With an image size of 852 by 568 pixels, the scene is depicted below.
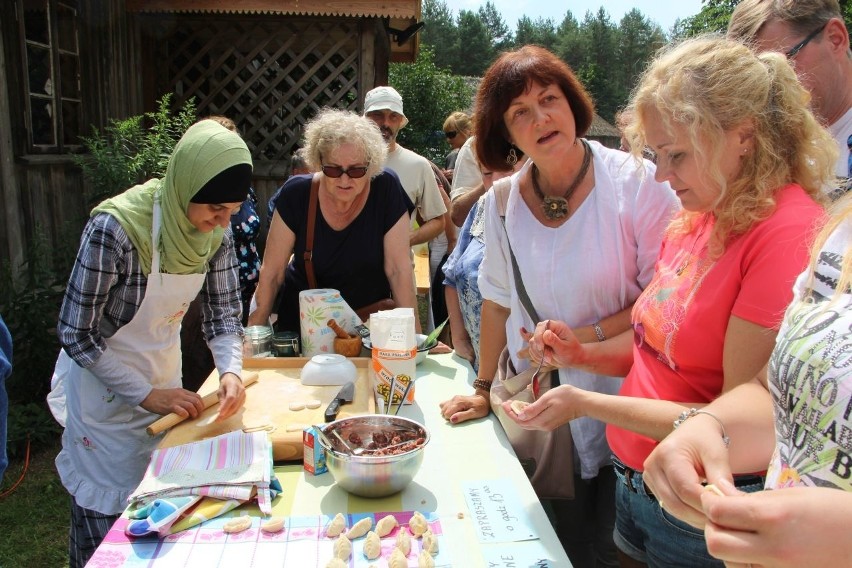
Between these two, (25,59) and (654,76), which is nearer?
(654,76)

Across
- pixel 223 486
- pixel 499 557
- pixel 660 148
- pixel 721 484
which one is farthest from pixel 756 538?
pixel 223 486

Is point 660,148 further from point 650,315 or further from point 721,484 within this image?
point 721,484

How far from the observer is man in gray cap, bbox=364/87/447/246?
13.8ft

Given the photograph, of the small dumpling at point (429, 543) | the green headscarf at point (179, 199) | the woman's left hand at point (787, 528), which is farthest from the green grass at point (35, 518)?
the woman's left hand at point (787, 528)

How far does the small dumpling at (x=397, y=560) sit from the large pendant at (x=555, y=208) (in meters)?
1.04

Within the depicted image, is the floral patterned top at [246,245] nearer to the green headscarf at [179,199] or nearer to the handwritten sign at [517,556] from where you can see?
the green headscarf at [179,199]

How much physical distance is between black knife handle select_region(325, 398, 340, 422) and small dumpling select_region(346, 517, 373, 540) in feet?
1.43

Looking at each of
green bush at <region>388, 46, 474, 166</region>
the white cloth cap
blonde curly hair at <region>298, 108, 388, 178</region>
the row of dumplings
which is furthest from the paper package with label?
green bush at <region>388, 46, 474, 166</region>

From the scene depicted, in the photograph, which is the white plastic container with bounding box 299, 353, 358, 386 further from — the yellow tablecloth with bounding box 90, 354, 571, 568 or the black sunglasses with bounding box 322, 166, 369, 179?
the black sunglasses with bounding box 322, 166, 369, 179

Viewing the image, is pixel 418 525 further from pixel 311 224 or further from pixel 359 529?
pixel 311 224

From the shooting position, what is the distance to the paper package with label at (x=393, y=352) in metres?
1.94

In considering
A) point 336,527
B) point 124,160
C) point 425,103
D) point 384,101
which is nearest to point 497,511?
point 336,527

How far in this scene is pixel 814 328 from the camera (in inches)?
32.9

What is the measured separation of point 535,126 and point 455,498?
3.44ft
